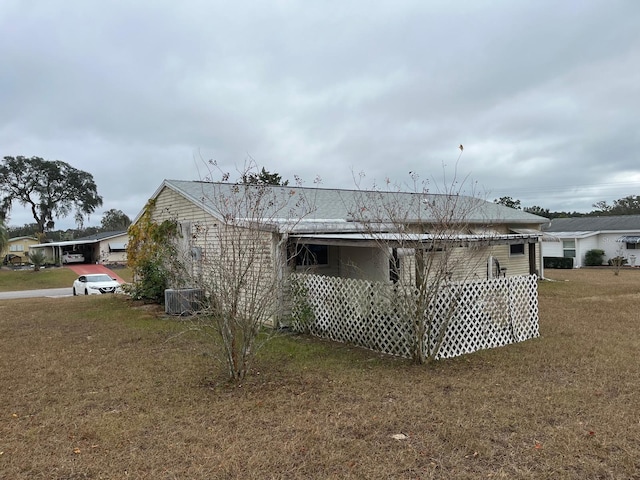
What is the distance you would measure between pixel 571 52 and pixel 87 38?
11976mm

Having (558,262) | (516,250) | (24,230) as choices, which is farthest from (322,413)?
(24,230)

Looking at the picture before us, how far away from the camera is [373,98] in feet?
48.6

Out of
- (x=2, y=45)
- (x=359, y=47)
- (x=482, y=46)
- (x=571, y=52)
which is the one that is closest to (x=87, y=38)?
(x=2, y=45)

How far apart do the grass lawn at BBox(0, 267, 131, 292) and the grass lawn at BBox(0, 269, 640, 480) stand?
24.7 meters

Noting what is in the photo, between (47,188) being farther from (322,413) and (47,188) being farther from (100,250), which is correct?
(322,413)

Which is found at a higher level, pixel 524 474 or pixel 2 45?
pixel 2 45

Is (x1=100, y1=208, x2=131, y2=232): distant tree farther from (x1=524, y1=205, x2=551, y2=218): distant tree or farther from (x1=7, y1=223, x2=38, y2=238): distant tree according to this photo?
(x1=524, y1=205, x2=551, y2=218): distant tree

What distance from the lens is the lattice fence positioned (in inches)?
262

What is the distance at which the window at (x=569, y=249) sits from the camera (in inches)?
1187

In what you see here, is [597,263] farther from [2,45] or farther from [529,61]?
[2,45]

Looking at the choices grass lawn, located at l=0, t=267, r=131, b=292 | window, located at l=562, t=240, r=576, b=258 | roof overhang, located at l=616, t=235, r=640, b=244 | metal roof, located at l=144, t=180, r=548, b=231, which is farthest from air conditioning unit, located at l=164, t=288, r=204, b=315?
roof overhang, located at l=616, t=235, r=640, b=244

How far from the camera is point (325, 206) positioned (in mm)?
13102

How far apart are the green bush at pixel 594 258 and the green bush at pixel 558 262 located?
271 centimetres

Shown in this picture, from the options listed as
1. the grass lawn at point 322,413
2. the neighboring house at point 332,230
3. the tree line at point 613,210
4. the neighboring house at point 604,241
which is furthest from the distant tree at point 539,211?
the grass lawn at point 322,413
